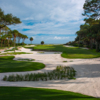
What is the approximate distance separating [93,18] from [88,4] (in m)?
1.99

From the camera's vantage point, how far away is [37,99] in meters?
3.01

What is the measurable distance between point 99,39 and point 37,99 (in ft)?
80.1

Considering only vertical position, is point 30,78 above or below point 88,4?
below

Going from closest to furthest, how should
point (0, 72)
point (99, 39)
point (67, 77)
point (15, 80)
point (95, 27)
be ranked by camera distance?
point (15, 80) < point (67, 77) < point (0, 72) < point (99, 39) < point (95, 27)

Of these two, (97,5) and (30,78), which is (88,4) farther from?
(30,78)

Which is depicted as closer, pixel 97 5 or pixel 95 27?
pixel 97 5

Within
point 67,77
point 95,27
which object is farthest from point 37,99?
point 95,27

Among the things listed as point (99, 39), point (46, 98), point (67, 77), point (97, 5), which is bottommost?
point (67, 77)

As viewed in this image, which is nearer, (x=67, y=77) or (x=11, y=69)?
(x=67, y=77)

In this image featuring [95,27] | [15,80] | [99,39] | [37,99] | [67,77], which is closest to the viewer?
[37,99]

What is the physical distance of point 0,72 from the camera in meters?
8.07

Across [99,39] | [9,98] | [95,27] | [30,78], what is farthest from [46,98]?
[95,27]

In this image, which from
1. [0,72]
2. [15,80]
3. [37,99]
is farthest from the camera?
[0,72]

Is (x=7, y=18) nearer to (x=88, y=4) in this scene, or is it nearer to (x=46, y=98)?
(x=88, y=4)
